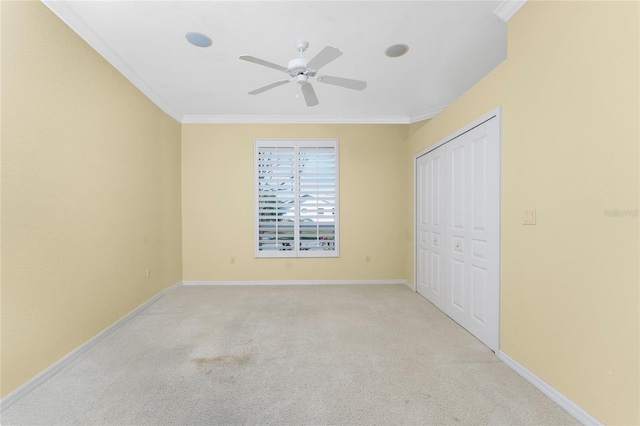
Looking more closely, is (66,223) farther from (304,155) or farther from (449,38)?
(449,38)

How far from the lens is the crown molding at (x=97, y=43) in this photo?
6.79 ft

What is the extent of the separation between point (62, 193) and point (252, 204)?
2.60m

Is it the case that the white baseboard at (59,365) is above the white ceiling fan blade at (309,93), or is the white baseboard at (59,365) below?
below

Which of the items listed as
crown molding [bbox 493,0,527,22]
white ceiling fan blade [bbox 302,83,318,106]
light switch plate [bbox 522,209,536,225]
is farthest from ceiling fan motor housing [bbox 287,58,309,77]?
light switch plate [bbox 522,209,536,225]

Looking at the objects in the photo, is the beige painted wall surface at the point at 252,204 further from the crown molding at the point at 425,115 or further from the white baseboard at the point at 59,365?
the white baseboard at the point at 59,365

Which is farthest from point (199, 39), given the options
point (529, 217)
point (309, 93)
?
point (529, 217)

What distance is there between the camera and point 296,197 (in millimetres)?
4539

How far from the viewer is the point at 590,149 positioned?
150cm

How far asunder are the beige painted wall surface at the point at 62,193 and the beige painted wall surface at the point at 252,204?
1.19 m

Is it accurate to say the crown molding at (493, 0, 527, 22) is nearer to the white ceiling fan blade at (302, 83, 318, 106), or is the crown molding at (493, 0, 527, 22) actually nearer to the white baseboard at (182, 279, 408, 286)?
the white ceiling fan blade at (302, 83, 318, 106)

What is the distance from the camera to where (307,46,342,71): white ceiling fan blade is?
190 cm

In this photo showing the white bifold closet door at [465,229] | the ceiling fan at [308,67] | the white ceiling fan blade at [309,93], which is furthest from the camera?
the white ceiling fan blade at [309,93]

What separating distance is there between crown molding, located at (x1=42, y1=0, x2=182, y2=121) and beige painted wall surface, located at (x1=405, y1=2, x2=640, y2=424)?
140 inches

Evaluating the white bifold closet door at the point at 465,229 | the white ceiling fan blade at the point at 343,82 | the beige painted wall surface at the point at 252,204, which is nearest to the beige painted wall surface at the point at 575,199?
the white bifold closet door at the point at 465,229
